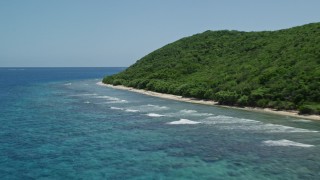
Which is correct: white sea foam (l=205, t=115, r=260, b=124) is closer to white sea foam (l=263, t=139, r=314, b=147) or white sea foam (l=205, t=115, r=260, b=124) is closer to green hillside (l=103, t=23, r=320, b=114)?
green hillside (l=103, t=23, r=320, b=114)

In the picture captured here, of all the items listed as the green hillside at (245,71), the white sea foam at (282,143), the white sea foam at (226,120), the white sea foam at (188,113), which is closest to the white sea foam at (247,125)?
the white sea foam at (226,120)

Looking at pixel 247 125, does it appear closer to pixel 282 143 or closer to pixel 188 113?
pixel 282 143

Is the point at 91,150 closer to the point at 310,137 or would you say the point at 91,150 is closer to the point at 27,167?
the point at 27,167

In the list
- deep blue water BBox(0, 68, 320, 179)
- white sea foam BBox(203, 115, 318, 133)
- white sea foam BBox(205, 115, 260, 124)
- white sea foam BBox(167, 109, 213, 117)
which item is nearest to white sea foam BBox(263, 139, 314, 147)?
deep blue water BBox(0, 68, 320, 179)

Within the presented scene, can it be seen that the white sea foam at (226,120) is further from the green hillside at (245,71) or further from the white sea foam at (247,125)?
the green hillside at (245,71)

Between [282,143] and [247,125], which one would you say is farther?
[247,125]

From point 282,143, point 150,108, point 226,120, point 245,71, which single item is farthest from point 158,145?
point 245,71

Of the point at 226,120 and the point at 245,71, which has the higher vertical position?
the point at 245,71
